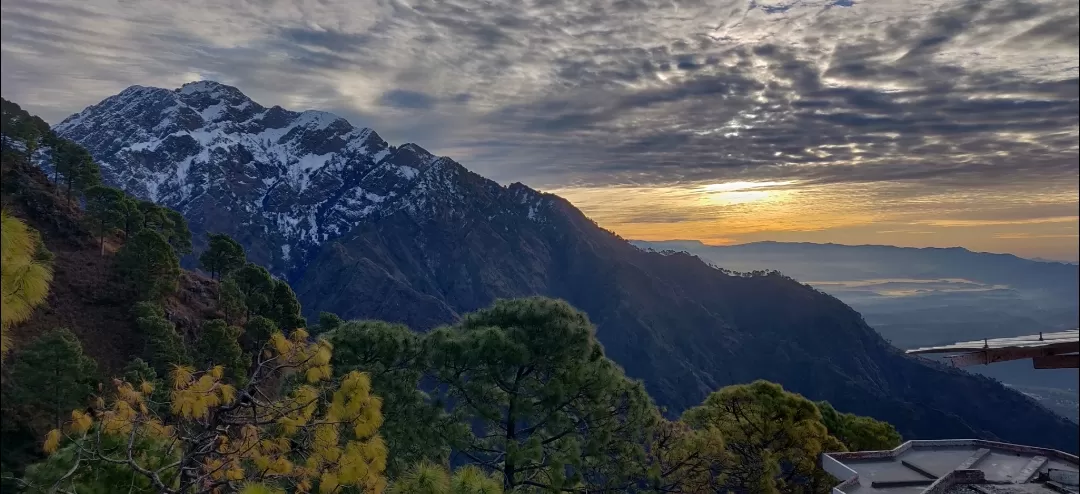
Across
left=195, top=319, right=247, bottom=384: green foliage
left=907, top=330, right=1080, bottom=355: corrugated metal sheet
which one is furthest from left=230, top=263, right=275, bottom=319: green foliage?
left=907, top=330, right=1080, bottom=355: corrugated metal sheet

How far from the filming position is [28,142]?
→ 4100cm

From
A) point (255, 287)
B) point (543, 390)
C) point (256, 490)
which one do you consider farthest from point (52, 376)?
point (256, 490)

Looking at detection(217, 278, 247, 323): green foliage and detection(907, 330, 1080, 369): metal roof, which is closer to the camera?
detection(907, 330, 1080, 369): metal roof

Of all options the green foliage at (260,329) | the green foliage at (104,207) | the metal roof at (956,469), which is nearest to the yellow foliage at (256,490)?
the metal roof at (956,469)

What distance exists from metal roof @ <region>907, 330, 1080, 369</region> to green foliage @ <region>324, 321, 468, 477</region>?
9981 millimetres

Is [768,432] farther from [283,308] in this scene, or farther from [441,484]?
[283,308]

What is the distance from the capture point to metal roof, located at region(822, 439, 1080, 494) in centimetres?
1429

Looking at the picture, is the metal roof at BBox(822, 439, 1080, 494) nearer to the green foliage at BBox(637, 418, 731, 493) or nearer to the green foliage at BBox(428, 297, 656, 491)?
the green foliage at BBox(637, 418, 731, 493)

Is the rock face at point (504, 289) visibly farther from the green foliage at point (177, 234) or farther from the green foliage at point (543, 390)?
the green foliage at point (543, 390)

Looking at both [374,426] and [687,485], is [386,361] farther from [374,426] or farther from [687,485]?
[687,485]

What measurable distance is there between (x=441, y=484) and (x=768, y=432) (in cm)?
1756

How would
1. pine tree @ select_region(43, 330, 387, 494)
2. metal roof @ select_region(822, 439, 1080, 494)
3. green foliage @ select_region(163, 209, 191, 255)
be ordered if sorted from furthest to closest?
green foliage @ select_region(163, 209, 191, 255) → metal roof @ select_region(822, 439, 1080, 494) → pine tree @ select_region(43, 330, 387, 494)

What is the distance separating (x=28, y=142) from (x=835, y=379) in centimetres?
15640

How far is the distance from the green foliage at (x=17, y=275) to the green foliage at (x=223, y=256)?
143 feet
